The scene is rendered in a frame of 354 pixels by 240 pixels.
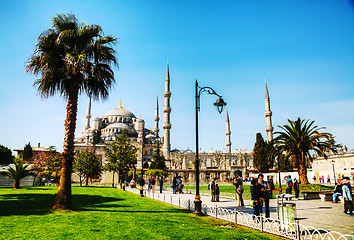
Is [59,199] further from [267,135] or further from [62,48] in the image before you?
[267,135]

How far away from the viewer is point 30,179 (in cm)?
3931

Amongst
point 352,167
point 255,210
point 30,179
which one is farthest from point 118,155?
point 352,167

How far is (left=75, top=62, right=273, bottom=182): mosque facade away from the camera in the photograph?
2067 inches

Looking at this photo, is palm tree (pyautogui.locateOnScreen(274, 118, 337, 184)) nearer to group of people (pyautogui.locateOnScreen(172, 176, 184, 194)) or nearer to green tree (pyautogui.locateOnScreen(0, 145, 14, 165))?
group of people (pyautogui.locateOnScreen(172, 176, 184, 194))

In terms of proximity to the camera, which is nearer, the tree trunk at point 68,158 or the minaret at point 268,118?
the tree trunk at point 68,158

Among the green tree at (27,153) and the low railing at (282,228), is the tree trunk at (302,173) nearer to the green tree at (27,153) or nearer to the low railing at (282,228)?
the low railing at (282,228)

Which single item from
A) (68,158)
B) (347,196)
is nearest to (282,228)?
(347,196)

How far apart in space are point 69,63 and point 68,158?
407 cm

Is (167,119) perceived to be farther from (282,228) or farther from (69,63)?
(282,228)

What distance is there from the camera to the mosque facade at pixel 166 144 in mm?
52500

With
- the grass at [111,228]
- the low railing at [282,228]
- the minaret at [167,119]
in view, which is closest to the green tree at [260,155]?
the minaret at [167,119]

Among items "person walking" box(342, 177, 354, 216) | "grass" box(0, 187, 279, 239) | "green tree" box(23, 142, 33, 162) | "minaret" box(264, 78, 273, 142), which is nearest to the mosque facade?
"minaret" box(264, 78, 273, 142)

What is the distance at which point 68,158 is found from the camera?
1051cm

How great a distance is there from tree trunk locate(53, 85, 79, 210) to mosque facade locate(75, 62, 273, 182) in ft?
121
